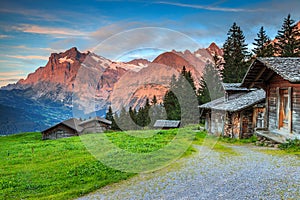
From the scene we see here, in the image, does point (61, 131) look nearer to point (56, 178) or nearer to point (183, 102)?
point (183, 102)

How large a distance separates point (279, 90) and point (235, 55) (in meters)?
48.5

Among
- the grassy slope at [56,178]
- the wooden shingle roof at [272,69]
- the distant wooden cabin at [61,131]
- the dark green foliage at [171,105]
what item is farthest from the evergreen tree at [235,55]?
the grassy slope at [56,178]

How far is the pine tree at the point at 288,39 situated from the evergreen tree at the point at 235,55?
828 cm

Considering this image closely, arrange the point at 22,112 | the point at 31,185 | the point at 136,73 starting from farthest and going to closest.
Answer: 1. the point at 22,112
2. the point at 136,73
3. the point at 31,185

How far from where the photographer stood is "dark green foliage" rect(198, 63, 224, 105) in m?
58.0

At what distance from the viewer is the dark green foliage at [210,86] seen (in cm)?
5803

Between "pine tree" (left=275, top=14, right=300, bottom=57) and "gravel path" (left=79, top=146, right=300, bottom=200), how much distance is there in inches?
1754

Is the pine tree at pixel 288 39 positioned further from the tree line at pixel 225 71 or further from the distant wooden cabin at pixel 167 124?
the distant wooden cabin at pixel 167 124

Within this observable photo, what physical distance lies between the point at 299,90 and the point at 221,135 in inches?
446

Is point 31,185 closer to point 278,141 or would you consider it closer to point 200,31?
point 278,141

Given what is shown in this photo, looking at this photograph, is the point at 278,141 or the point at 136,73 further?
the point at 136,73

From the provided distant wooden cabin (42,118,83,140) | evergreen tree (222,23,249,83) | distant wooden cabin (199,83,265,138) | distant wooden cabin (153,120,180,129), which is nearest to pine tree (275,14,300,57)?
evergreen tree (222,23,249,83)

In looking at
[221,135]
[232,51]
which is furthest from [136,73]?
[232,51]

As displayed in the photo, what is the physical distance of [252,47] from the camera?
65938mm
